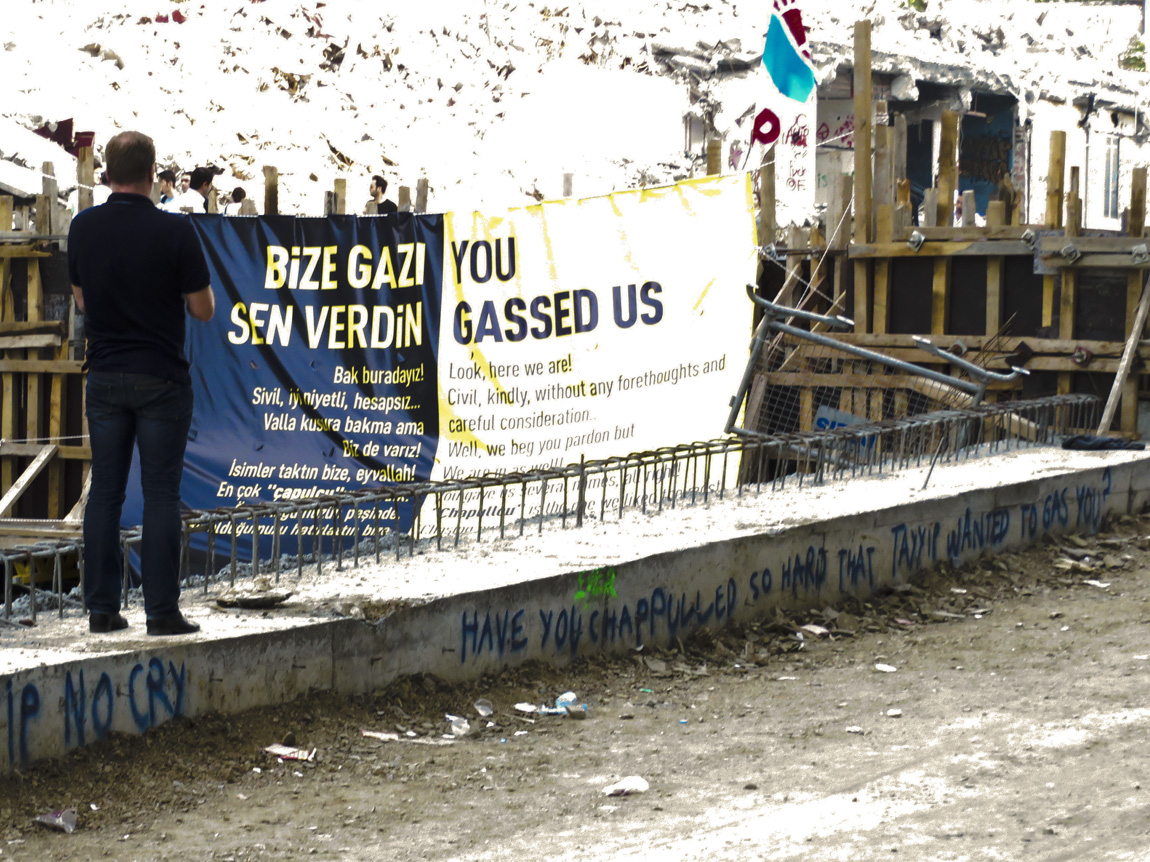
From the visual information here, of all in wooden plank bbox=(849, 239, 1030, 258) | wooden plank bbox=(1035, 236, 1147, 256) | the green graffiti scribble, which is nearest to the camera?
the green graffiti scribble

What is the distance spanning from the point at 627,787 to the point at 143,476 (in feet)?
6.43

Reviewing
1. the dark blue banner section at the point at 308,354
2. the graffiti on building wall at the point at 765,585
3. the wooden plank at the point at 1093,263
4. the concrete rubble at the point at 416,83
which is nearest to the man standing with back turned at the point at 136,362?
the graffiti on building wall at the point at 765,585

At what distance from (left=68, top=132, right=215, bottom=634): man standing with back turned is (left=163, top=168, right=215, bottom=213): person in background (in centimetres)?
841

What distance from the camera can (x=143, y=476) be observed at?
5.12 m

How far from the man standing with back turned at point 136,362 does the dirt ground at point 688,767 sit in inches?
23.0

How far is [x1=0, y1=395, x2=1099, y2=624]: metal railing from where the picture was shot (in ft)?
21.0

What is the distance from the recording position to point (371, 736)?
5367 mm

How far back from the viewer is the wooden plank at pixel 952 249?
11711 millimetres

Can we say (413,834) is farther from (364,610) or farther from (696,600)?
(696,600)

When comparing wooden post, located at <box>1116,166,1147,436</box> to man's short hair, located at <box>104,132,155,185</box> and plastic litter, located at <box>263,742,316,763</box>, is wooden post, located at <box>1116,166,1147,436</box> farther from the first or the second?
man's short hair, located at <box>104,132,155,185</box>

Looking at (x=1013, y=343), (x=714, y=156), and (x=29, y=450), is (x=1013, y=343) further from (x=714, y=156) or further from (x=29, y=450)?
(x=29, y=450)

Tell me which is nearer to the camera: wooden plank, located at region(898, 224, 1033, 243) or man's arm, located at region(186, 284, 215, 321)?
man's arm, located at region(186, 284, 215, 321)

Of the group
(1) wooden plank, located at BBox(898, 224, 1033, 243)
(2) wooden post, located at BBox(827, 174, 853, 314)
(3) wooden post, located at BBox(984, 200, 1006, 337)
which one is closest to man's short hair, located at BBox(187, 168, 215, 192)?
(2) wooden post, located at BBox(827, 174, 853, 314)

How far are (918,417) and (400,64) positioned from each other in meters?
19.4
